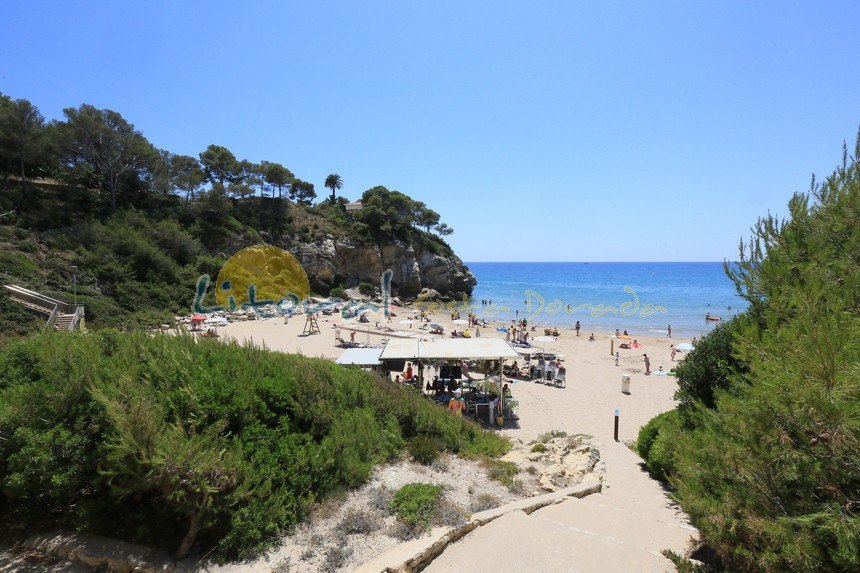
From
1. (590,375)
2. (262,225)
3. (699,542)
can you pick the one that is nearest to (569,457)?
(699,542)

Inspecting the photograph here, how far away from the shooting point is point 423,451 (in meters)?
6.67

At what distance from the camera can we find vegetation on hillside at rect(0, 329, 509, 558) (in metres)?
4.02

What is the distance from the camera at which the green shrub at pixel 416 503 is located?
15.6 ft

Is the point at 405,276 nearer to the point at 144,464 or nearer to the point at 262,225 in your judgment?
the point at 262,225

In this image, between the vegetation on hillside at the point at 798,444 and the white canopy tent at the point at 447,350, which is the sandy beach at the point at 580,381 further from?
the vegetation on hillside at the point at 798,444

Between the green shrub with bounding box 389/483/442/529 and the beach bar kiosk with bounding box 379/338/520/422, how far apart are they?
239 inches

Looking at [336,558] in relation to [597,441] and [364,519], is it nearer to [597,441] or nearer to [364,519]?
[364,519]

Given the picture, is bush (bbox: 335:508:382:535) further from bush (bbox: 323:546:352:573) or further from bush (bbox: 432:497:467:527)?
bush (bbox: 432:497:467:527)

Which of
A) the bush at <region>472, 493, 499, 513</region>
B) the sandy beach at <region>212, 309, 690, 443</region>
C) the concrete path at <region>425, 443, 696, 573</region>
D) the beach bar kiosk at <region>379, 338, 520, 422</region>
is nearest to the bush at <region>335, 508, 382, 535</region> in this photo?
the concrete path at <region>425, 443, 696, 573</region>

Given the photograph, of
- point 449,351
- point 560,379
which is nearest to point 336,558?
point 449,351

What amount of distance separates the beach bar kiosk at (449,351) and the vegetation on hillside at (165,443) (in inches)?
214

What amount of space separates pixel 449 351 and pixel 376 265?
38429mm

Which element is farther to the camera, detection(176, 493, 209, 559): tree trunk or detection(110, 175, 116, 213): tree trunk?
detection(110, 175, 116, 213): tree trunk

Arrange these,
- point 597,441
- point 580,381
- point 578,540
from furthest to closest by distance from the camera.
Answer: point 580,381 → point 597,441 → point 578,540
